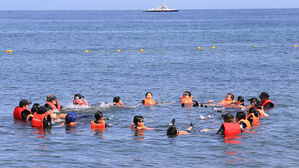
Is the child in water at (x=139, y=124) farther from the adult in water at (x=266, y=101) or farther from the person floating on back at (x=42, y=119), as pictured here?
the adult in water at (x=266, y=101)

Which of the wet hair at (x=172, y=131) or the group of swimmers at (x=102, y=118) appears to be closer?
the group of swimmers at (x=102, y=118)

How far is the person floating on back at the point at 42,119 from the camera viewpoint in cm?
1994

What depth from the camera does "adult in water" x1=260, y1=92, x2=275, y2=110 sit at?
24103mm

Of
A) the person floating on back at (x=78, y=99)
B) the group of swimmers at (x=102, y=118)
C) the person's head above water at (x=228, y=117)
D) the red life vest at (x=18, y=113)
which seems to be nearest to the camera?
the person's head above water at (x=228, y=117)

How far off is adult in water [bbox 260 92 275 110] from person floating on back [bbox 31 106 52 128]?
11381mm

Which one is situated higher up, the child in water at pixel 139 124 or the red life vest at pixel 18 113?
the red life vest at pixel 18 113

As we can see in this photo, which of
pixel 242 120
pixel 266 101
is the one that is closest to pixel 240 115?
pixel 242 120

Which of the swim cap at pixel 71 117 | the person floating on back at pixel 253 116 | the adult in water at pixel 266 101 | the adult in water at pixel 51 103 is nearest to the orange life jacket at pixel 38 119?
the swim cap at pixel 71 117

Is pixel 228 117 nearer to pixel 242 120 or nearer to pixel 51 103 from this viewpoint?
pixel 242 120

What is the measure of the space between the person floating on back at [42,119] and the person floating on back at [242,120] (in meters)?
8.34

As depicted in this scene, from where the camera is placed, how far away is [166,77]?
3825 centimetres

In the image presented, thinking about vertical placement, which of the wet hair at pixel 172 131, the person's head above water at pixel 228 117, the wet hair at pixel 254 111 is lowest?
the wet hair at pixel 172 131

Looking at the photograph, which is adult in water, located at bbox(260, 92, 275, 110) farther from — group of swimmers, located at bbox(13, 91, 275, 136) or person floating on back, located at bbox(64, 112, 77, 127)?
person floating on back, located at bbox(64, 112, 77, 127)

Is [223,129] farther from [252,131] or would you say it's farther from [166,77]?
[166,77]
